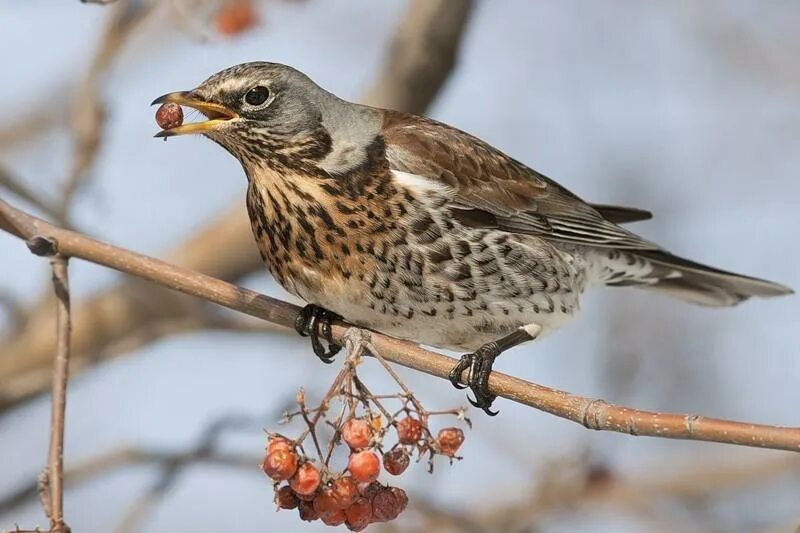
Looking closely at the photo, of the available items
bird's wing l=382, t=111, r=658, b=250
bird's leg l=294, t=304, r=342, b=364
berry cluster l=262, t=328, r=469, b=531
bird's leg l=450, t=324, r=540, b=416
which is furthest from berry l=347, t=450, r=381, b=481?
bird's wing l=382, t=111, r=658, b=250

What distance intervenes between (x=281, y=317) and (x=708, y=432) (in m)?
1.86

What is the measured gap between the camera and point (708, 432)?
3379 mm

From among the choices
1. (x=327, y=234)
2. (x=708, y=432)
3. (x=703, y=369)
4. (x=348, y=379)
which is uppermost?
(x=703, y=369)

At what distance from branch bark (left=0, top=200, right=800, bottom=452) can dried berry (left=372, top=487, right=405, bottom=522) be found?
52 centimetres

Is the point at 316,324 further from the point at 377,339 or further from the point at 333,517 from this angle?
the point at 333,517

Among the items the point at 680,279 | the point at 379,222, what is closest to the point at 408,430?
the point at 379,222

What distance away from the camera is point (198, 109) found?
4.77 metres

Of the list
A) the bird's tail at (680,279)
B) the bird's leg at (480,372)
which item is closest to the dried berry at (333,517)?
the bird's leg at (480,372)

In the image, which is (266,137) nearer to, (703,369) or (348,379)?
(348,379)

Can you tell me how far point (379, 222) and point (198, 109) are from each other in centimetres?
86

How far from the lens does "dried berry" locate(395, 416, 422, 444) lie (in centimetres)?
372

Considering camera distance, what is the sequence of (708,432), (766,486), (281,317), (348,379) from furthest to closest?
(766,486) < (281,317) < (348,379) < (708,432)

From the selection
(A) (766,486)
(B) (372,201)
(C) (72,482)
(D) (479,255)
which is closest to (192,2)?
(B) (372,201)

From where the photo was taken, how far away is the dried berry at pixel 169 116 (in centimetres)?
457
